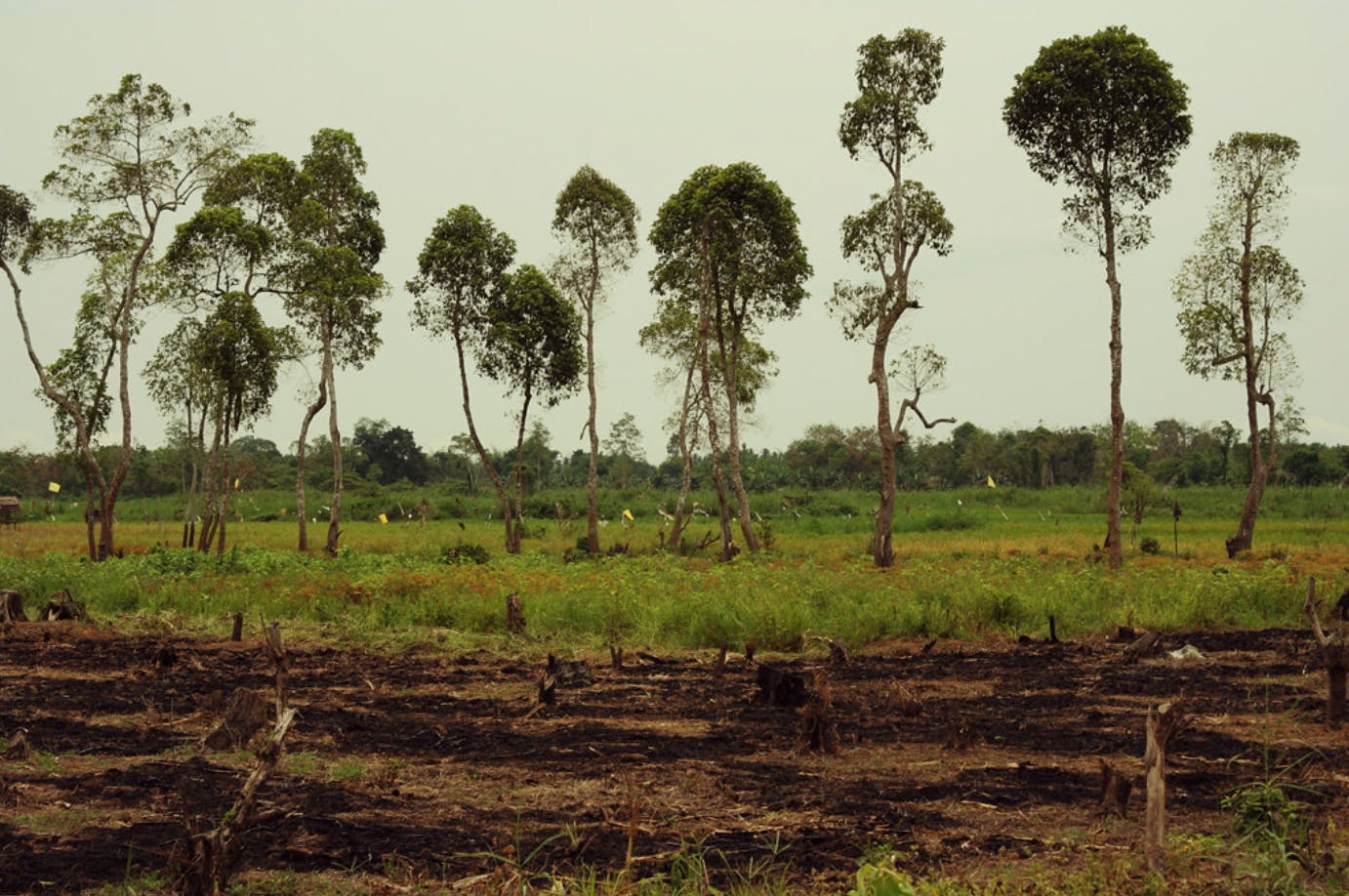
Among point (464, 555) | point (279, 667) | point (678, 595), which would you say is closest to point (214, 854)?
point (279, 667)

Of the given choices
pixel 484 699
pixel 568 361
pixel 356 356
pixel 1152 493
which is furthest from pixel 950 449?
pixel 484 699

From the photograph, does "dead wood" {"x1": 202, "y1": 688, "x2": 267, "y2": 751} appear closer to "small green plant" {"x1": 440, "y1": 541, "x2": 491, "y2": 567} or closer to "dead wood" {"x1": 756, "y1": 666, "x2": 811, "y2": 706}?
"dead wood" {"x1": 756, "y1": 666, "x2": 811, "y2": 706}

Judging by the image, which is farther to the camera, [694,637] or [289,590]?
[289,590]

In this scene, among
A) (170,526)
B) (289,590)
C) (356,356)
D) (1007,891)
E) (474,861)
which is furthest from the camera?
(170,526)

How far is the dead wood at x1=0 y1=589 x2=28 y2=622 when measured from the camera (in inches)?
584

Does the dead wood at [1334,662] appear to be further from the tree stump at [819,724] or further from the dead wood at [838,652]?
the dead wood at [838,652]

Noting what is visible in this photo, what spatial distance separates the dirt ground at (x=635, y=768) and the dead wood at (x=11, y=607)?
367 cm

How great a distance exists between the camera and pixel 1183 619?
46.4 ft

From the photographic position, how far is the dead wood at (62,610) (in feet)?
49.8

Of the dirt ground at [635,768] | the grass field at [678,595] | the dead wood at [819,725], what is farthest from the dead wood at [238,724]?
the grass field at [678,595]

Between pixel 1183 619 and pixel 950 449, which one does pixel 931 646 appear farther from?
pixel 950 449

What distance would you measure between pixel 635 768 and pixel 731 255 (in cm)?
2255

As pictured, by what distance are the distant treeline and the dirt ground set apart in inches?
2026

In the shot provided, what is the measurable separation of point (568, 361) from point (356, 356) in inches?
232
